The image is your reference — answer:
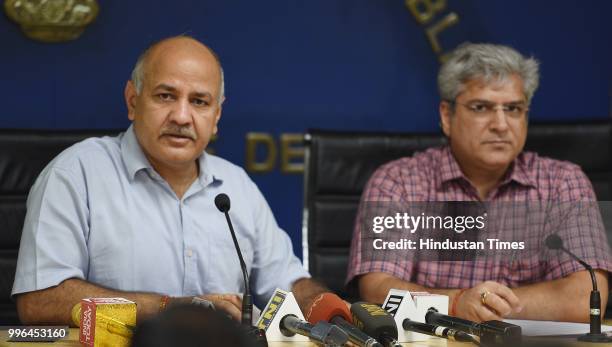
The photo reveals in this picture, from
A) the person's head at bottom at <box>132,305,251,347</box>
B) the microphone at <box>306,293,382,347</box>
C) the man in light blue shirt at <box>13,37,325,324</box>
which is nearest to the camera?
the person's head at bottom at <box>132,305,251,347</box>

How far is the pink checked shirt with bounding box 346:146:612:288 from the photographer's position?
8.63 feet

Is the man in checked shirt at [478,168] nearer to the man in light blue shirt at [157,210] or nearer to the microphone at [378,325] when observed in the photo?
the man in light blue shirt at [157,210]

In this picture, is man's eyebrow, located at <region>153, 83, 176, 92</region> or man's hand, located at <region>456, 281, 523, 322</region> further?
man's eyebrow, located at <region>153, 83, 176, 92</region>

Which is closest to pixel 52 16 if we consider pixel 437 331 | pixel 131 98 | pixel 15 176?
pixel 15 176

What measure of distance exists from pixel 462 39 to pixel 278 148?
0.89 m

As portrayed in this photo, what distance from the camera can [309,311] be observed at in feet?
5.92

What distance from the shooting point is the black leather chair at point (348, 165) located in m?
2.79

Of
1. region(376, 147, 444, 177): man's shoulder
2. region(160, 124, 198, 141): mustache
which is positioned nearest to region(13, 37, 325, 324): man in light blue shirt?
region(160, 124, 198, 141): mustache

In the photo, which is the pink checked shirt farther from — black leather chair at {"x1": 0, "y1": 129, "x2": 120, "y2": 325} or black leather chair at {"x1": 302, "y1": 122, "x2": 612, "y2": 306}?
black leather chair at {"x1": 0, "y1": 129, "x2": 120, "y2": 325}

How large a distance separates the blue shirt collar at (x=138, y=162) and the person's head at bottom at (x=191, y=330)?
1899 millimetres

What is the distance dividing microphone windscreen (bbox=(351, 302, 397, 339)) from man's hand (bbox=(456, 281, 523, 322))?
0.47 m

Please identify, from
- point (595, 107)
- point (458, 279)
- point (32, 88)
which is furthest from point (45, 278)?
point (595, 107)

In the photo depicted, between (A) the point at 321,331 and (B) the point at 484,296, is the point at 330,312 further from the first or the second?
(B) the point at 484,296

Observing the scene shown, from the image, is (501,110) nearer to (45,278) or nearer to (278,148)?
(278,148)
